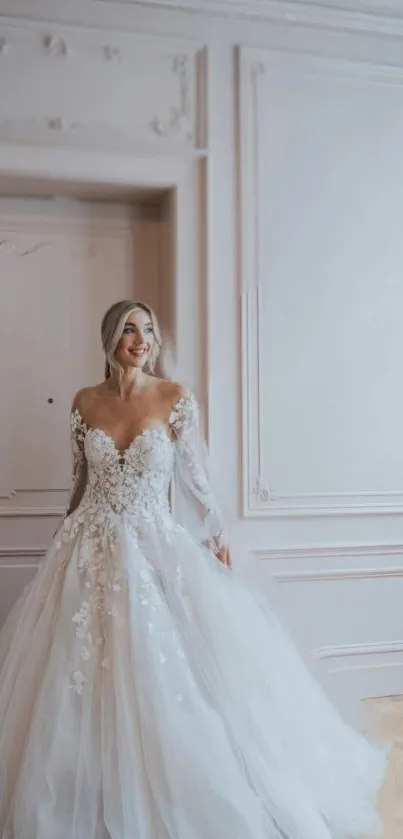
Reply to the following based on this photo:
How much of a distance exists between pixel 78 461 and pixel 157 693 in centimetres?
92

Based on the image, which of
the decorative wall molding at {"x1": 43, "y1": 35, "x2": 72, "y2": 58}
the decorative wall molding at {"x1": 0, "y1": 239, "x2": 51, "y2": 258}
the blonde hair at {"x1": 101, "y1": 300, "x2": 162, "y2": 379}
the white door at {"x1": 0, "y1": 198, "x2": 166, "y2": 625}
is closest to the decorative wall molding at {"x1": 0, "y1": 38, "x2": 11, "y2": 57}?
the decorative wall molding at {"x1": 43, "y1": 35, "x2": 72, "y2": 58}

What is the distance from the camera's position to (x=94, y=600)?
215 cm

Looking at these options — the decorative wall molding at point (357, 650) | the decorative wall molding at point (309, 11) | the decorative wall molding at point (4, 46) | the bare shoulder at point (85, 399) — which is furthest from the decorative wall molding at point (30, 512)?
the decorative wall molding at point (309, 11)

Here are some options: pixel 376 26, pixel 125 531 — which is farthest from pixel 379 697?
pixel 376 26

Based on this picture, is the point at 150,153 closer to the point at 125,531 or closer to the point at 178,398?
the point at 178,398

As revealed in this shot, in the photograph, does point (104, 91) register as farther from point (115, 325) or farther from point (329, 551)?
point (329, 551)

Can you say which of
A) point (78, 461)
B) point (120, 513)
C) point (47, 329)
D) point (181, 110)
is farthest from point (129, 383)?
point (181, 110)

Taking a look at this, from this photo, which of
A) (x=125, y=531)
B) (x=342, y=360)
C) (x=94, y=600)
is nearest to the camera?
(x=94, y=600)

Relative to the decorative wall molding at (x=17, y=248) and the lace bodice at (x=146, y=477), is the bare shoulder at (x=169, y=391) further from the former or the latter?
the decorative wall molding at (x=17, y=248)

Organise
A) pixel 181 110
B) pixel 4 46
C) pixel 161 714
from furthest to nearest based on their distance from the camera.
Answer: pixel 181 110 < pixel 4 46 < pixel 161 714

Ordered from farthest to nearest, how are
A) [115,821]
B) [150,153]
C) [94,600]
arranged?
1. [150,153]
2. [94,600]
3. [115,821]

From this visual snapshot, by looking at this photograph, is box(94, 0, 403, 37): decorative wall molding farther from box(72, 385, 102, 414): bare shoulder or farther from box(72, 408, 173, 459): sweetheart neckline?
box(72, 408, 173, 459): sweetheart neckline

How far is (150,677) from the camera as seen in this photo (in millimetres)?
1959

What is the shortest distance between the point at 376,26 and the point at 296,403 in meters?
1.90
